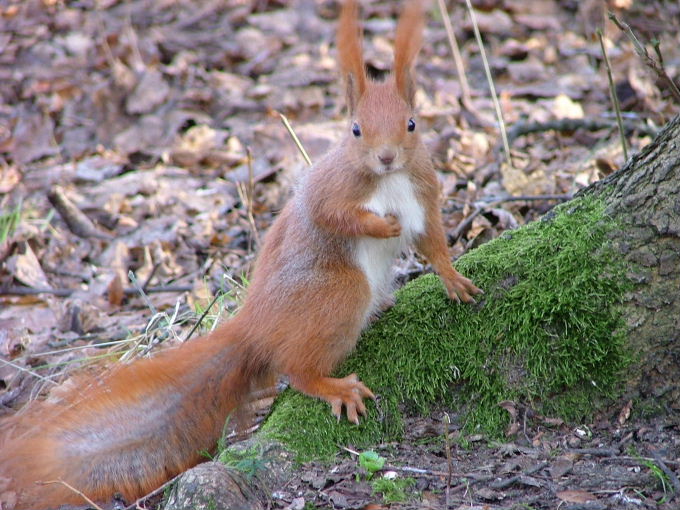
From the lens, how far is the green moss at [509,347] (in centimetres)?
270

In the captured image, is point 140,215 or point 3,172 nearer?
point 140,215

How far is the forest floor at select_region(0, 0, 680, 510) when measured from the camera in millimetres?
2580

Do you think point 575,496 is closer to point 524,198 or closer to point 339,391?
point 339,391

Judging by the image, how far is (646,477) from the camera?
233cm

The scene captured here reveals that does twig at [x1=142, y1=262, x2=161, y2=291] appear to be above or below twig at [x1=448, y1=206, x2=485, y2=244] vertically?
below

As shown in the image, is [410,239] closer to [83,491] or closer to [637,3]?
[83,491]

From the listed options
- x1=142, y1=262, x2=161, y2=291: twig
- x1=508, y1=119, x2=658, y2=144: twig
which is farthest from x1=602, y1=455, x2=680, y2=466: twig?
x1=508, y1=119, x2=658, y2=144: twig

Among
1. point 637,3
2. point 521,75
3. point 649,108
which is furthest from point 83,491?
point 637,3

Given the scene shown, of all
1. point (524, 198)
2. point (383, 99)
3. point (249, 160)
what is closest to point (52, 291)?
point (249, 160)

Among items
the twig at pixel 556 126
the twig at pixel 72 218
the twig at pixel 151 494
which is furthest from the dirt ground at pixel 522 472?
the twig at pixel 72 218

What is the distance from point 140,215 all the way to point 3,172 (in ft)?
5.35

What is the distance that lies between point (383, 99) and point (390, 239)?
1.83 feet

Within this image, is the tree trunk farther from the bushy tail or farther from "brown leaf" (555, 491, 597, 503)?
the bushy tail

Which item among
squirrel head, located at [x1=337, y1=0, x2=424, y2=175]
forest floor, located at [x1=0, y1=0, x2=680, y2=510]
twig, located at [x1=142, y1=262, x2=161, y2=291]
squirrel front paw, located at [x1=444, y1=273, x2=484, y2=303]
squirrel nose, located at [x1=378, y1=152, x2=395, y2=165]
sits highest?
squirrel head, located at [x1=337, y1=0, x2=424, y2=175]
